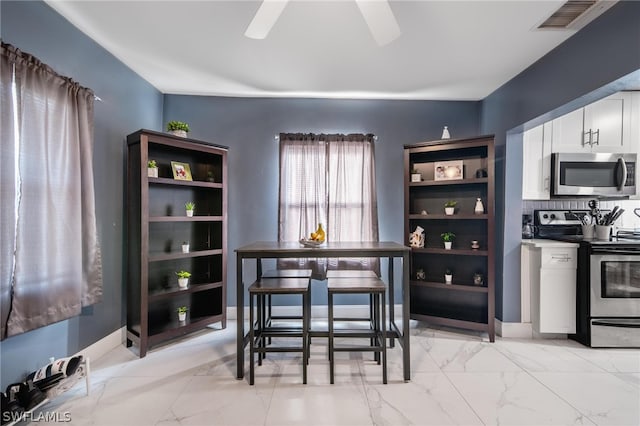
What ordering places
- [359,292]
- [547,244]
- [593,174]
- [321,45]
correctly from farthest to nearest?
1. [593,174]
2. [547,244]
3. [321,45]
4. [359,292]

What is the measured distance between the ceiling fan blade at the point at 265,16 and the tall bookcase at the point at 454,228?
1.96 m

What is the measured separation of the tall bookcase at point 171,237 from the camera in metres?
2.56

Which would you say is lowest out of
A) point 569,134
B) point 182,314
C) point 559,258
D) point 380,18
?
point 182,314

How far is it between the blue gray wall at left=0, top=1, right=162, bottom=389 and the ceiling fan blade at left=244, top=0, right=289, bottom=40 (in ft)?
4.70

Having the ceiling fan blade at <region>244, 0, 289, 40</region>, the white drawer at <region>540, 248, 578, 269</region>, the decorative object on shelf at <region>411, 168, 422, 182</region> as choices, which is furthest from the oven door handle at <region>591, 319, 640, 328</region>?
the ceiling fan blade at <region>244, 0, 289, 40</region>

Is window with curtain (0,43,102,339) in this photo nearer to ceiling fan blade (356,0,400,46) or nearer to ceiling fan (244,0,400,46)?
ceiling fan (244,0,400,46)

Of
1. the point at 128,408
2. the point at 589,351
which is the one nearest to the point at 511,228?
the point at 589,351

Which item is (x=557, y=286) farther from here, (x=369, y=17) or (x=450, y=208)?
(x=369, y=17)

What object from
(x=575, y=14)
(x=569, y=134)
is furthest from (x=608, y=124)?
(x=575, y=14)

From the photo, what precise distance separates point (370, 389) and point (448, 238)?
1.76 metres

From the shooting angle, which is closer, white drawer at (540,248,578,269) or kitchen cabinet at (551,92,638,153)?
white drawer at (540,248,578,269)

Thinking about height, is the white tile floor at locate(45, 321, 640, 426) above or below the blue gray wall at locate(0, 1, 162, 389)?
below

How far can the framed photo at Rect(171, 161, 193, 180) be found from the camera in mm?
2869

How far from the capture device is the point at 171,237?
9.84ft
